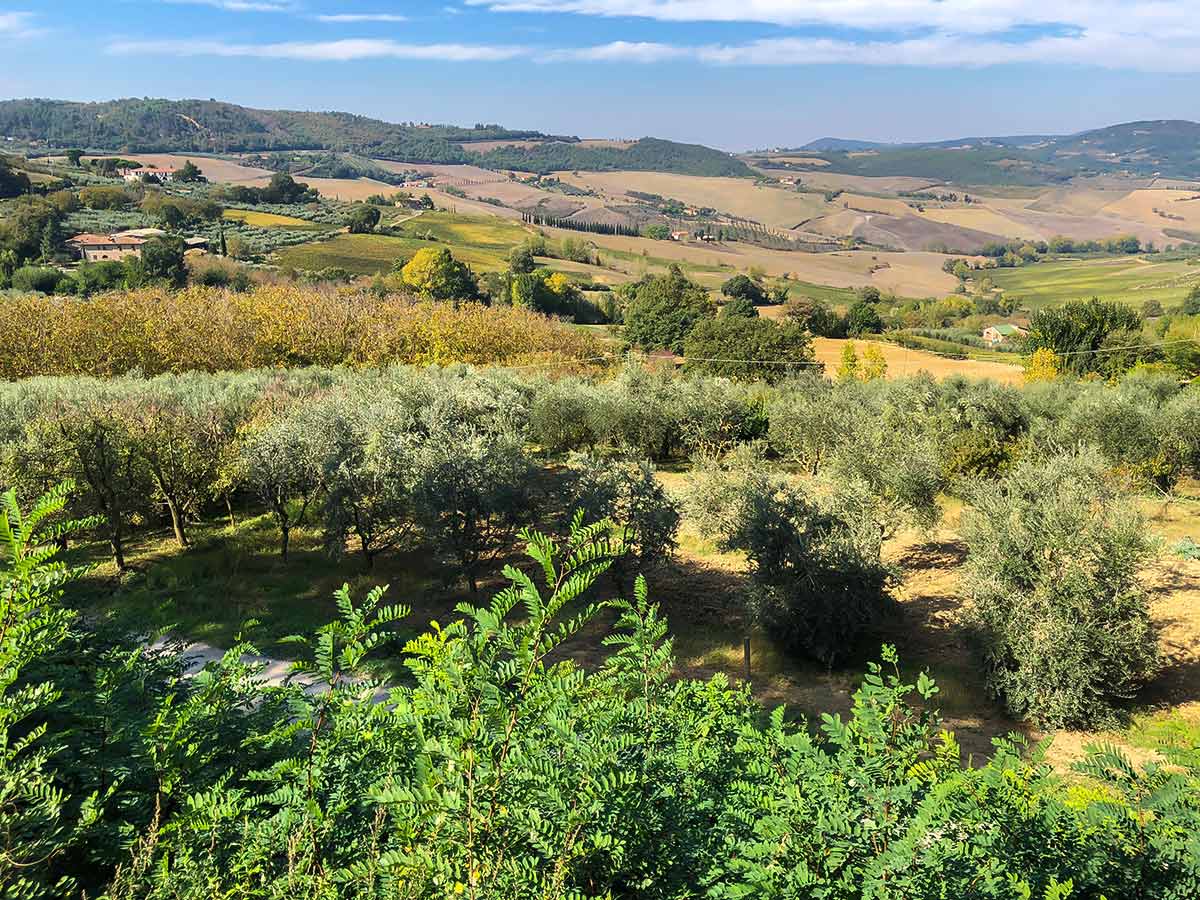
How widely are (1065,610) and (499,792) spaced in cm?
1168

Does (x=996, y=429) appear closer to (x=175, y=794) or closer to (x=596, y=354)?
(x=596, y=354)

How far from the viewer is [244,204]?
109m

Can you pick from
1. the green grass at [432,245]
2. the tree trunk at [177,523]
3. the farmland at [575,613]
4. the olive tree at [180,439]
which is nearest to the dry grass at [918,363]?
the farmland at [575,613]

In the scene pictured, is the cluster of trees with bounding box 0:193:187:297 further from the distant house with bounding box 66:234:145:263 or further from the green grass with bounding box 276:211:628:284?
the green grass with bounding box 276:211:628:284

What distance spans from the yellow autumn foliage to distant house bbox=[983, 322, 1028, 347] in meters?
50.9

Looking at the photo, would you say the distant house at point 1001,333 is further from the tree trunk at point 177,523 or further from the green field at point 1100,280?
the tree trunk at point 177,523

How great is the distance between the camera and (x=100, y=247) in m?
70.9

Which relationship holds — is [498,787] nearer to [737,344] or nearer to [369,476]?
[369,476]

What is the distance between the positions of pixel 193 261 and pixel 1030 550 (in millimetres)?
71850

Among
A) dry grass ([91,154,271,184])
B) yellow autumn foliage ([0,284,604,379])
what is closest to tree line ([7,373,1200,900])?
yellow autumn foliage ([0,284,604,379])

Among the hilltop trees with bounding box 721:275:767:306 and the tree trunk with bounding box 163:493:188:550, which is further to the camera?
the hilltop trees with bounding box 721:275:767:306

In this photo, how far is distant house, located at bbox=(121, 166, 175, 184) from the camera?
389 feet

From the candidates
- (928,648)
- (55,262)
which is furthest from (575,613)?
(55,262)

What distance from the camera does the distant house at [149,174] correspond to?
119 metres
